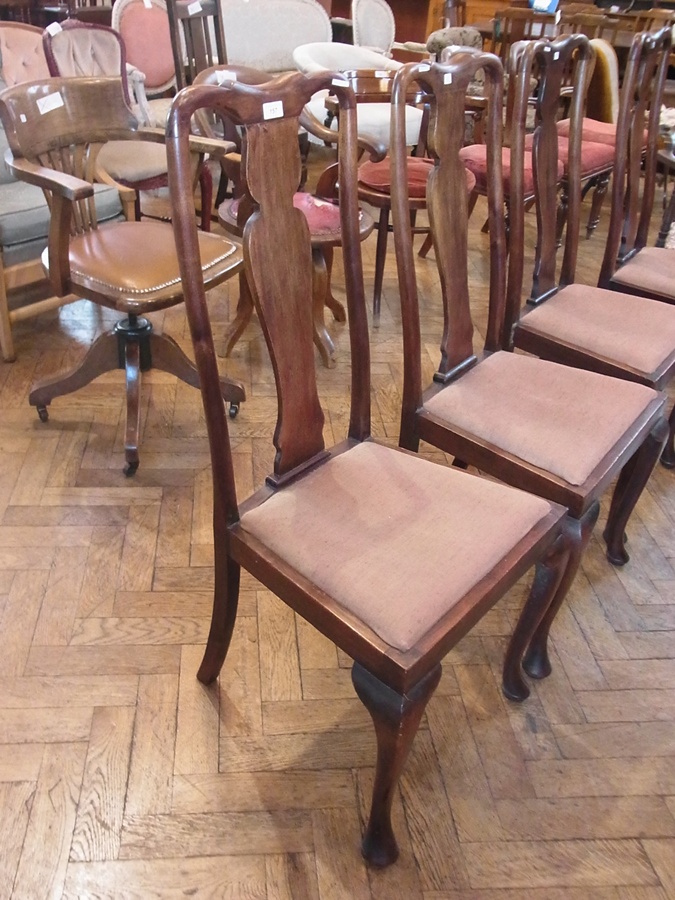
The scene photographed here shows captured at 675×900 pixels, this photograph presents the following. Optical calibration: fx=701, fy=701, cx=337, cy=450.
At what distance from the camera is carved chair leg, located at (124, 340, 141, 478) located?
1795mm

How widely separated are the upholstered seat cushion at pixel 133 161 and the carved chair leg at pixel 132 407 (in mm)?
964

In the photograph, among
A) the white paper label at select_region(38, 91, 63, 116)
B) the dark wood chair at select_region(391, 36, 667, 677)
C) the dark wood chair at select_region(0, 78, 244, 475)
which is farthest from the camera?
the white paper label at select_region(38, 91, 63, 116)

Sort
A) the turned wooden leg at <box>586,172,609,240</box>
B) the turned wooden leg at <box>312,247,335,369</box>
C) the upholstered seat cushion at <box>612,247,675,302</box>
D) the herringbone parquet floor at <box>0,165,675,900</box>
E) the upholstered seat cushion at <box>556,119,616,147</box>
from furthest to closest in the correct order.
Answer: the turned wooden leg at <box>586,172,609,240</box>, the upholstered seat cushion at <box>556,119,616,147</box>, the turned wooden leg at <box>312,247,335,369</box>, the upholstered seat cushion at <box>612,247,675,302</box>, the herringbone parquet floor at <box>0,165,675,900</box>

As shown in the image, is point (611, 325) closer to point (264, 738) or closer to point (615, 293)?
point (615, 293)

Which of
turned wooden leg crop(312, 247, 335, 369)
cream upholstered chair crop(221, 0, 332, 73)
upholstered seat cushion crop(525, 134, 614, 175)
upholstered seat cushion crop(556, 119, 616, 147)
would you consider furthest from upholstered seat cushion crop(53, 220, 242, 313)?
cream upholstered chair crop(221, 0, 332, 73)

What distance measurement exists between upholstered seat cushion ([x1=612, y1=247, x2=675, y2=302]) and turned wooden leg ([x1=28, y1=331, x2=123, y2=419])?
1.40 meters

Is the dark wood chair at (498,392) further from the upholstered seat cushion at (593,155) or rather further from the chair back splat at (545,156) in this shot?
the upholstered seat cushion at (593,155)

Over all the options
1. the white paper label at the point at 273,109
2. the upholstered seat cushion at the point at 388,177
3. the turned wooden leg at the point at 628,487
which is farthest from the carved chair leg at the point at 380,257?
the white paper label at the point at 273,109

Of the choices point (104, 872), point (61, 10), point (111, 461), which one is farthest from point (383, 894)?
point (61, 10)

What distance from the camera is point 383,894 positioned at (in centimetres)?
107

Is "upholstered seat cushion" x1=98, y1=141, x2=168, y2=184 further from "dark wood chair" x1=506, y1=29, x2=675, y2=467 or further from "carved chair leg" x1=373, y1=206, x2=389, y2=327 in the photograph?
"dark wood chair" x1=506, y1=29, x2=675, y2=467

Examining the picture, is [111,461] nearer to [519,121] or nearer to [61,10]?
[519,121]

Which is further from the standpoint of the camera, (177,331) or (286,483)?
(177,331)

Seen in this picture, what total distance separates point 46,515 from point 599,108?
3352 mm
